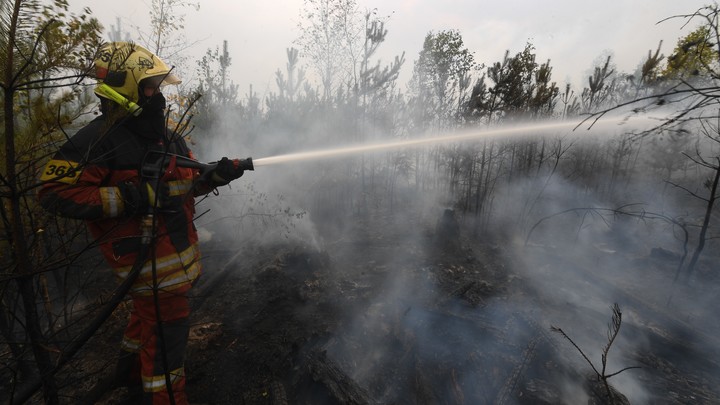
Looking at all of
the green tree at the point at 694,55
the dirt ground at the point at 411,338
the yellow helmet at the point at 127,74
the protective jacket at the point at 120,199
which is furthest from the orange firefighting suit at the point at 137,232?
the green tree at the point at 694,55

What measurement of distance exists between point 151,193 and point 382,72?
38.1 ft

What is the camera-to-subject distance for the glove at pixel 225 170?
249 centimetres

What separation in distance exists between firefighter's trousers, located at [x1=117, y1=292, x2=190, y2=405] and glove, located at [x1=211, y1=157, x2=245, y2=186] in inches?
36.3

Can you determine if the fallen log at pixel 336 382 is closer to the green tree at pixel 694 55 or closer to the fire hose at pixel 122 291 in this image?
the fire hose at pixel 122 291

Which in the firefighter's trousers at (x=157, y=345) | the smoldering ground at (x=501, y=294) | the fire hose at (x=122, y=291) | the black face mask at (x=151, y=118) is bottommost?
the smoldering ground at (x=501, y=294)

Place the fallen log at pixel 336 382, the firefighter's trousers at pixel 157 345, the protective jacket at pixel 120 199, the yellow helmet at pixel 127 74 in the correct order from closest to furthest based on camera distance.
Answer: the protective jacket at pixel 120 199 < the yellow helmet at pixel 127 74 < the firefighter's trousers at pixel 157 345 < the fallen log at pixel 336 382

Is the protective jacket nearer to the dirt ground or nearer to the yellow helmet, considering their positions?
the yellow helmet

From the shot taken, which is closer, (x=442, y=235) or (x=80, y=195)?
(x=80, y=195)

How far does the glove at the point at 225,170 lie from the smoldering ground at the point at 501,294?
1.92 feet

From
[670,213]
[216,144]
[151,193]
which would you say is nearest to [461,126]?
[670,213]

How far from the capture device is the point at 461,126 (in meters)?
10.2

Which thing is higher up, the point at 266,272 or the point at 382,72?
the point at 382,72

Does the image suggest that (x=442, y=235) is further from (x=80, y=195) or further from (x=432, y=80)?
(x=432, y=80)

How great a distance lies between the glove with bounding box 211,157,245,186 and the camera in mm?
2490
